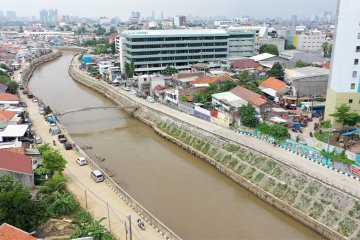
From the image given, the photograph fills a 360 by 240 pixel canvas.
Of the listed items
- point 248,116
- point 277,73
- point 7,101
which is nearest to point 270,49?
point 277,73

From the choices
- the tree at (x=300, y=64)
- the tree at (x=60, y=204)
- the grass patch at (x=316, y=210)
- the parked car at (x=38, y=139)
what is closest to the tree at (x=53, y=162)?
the tree at (x=60, y=204)

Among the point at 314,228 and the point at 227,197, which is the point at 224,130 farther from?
the point at 314,228

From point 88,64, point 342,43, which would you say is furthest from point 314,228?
point 88,64

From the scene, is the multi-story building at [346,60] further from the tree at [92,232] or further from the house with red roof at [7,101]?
the house with red roof at [7,101]

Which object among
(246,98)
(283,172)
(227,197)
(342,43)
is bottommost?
(227,197)

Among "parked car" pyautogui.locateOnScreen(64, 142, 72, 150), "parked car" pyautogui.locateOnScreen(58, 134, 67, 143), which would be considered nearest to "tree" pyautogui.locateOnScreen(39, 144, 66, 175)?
"parked car" pyautogui.locateOnScreen(64, 142, 72, 150)
